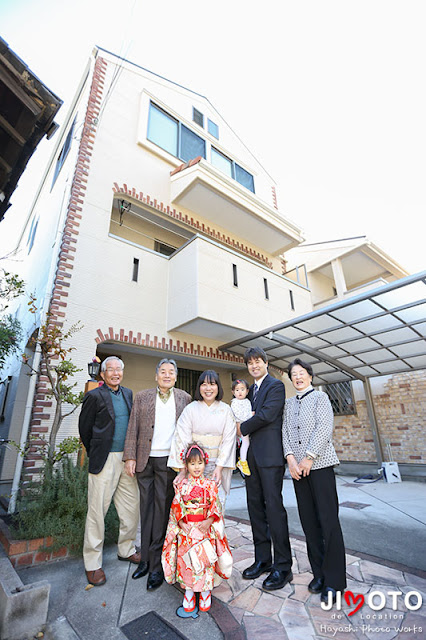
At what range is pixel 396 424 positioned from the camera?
789 centimetres

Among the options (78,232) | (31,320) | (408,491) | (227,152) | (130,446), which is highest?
(227,152)

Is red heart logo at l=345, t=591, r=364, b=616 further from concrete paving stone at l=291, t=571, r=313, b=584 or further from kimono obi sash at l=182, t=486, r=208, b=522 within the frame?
kimono obi sash at l=182, t=486, r=208, b=522

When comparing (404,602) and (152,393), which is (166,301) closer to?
(152,393)

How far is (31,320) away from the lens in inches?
280

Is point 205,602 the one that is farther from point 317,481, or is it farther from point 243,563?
point 317,481

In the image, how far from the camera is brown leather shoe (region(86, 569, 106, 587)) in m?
2.46

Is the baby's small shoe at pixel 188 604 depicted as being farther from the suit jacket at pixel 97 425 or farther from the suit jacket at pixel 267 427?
the suit jacket at pixel 97 425

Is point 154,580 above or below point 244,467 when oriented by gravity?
below

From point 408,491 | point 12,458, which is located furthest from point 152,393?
point 12,458

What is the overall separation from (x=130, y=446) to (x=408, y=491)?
5.48 metres

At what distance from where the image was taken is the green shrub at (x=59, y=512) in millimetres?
2957

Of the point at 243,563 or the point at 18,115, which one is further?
the point at 18,115

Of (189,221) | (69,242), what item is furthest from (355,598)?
(189,221)

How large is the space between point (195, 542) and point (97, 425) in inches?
51.0
